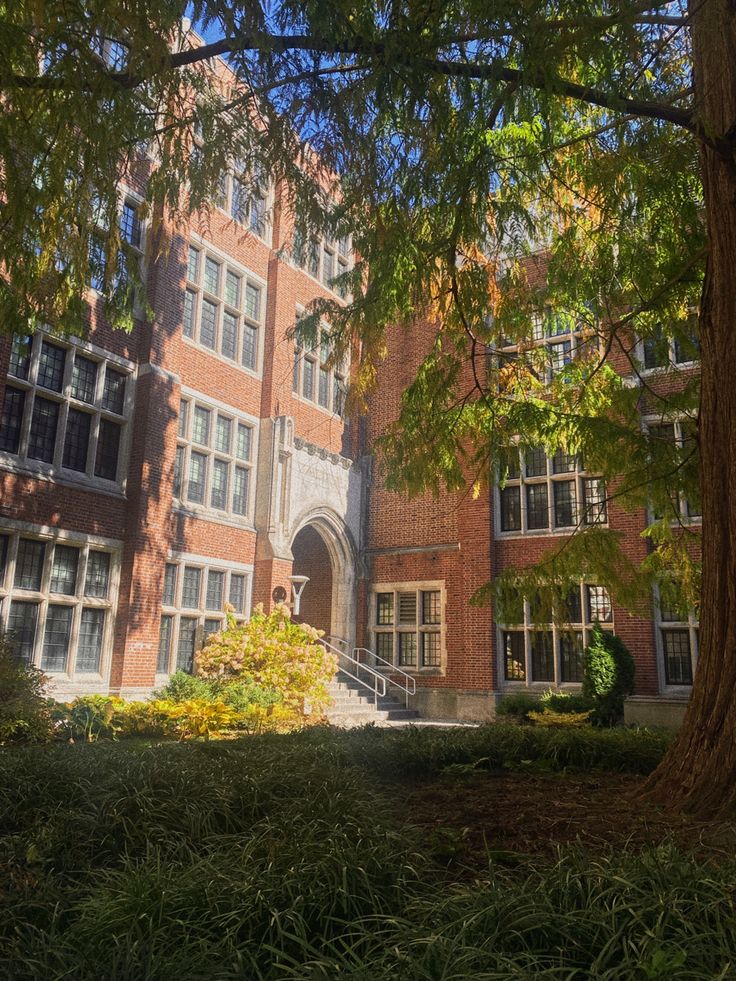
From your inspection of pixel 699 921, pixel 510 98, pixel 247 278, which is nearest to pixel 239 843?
pixel 699 921

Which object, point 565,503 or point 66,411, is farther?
point 565,503

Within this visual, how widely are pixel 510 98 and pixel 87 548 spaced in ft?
36.2

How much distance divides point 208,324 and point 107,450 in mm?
4200

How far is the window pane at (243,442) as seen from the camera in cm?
1731

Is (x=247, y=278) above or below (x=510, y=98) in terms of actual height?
above

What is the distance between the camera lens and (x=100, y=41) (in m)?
4.09

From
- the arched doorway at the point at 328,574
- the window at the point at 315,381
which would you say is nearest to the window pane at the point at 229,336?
the window at the point at 315,381

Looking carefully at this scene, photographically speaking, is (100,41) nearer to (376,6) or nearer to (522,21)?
(376,6)

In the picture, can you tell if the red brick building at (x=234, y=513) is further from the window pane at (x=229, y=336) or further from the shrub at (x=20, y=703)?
the shrub at (x=20, y=703)

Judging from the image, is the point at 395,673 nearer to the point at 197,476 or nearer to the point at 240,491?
the point at 240,491

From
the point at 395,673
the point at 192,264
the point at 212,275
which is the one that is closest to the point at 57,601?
the point at 192,264

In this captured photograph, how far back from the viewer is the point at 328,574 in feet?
66.9

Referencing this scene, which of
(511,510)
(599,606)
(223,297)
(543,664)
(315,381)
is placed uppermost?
(223,297)

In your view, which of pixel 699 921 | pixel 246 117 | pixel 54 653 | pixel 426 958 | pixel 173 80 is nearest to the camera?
pixel 426 958
